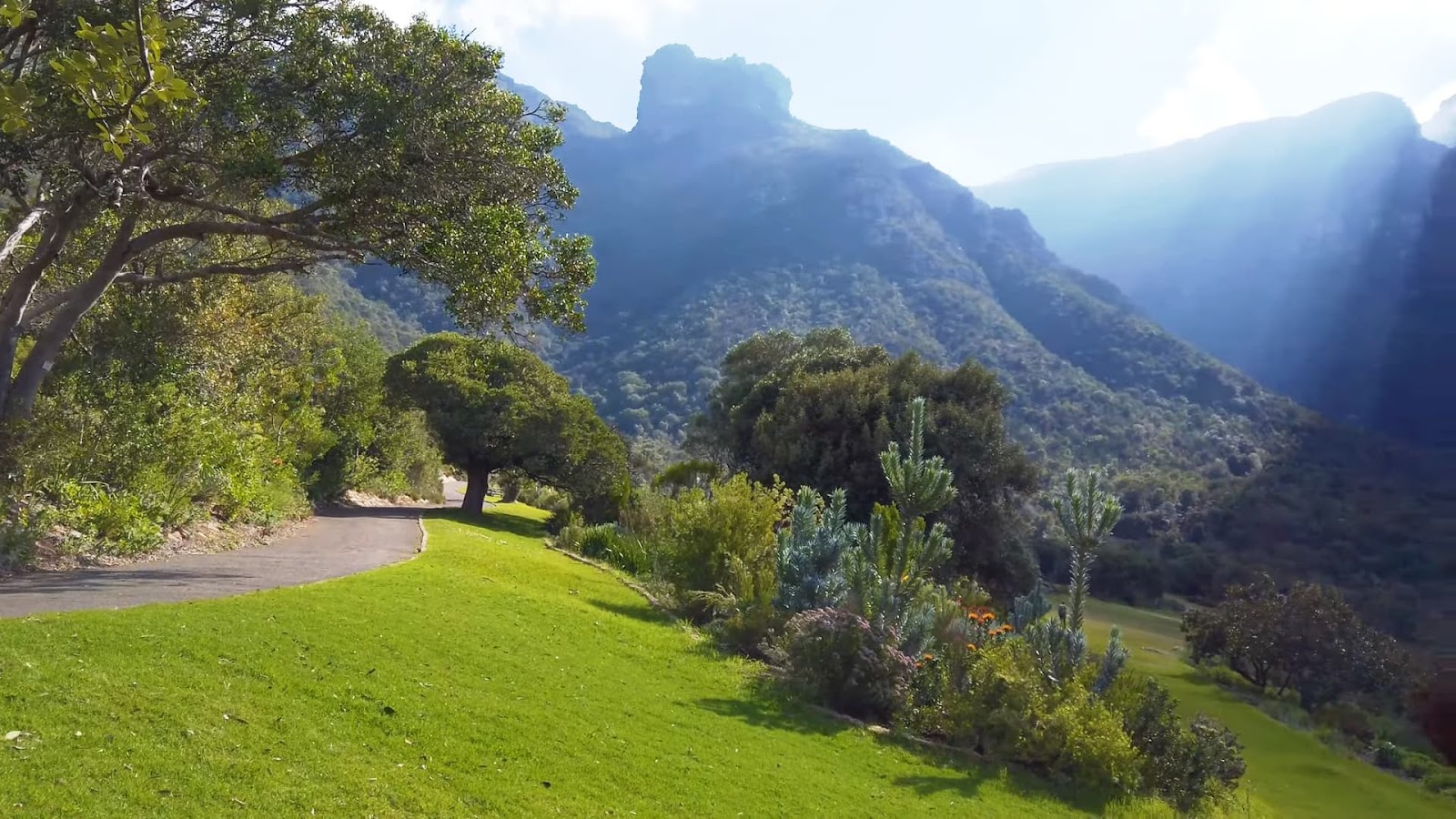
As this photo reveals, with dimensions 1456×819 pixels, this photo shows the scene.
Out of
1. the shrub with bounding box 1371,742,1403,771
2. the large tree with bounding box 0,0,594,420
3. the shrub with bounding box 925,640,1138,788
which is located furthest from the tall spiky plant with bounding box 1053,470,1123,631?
the shrub with bounding box 1371,742,1403,771

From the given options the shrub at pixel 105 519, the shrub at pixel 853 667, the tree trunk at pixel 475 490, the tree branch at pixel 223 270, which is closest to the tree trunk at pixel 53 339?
the tree branch at pixel 223 270

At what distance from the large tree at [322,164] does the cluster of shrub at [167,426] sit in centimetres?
109

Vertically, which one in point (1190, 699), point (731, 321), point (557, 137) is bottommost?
point (1190, 699)

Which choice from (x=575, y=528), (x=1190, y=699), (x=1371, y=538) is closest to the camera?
(x=1371, y=538)

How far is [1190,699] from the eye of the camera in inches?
859

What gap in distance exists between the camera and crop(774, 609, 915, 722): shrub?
11.9 metres

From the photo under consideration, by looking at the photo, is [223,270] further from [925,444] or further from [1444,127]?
[925,444]

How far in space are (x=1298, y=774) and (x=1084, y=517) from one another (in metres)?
7.03

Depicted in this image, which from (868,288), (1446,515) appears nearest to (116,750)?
(1446,515)

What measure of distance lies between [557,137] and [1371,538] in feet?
42.6

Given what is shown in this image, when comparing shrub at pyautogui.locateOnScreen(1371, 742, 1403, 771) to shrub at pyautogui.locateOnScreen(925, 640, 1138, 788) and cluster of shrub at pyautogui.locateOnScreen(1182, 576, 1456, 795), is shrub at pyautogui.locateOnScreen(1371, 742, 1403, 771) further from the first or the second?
shrub at pyautogui.locateOnScreen(925, 640, 1138, 788)

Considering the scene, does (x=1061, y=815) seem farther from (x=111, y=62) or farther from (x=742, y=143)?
(x=742, y=143)

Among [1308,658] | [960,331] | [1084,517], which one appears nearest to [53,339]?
[1084,517]

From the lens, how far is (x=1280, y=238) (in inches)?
1970
